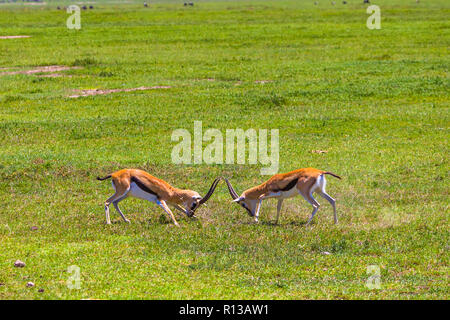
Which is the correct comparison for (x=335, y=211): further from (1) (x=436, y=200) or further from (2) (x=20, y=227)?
(2) (x=20, y=227)

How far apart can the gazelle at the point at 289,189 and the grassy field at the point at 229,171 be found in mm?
285

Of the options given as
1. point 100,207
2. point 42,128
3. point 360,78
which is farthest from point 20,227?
point 360,78

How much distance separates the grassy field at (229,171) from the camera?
918 cm

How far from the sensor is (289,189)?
38.8ft

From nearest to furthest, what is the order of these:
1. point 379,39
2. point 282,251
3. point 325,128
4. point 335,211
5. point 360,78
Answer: point 282,251 → point 335,211 → point 325,128 → point 360,78 → point 379,39

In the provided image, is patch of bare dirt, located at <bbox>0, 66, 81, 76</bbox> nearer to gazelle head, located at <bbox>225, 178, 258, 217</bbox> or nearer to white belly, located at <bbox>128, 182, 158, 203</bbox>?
white belly, located at <bbox>128, 182, 158, 203</bbox>

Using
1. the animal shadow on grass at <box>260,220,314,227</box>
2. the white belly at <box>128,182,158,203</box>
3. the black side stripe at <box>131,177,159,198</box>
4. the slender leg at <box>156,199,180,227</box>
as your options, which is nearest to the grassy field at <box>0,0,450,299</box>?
the animal shadow on grass at <box>260,220,314,227</box>

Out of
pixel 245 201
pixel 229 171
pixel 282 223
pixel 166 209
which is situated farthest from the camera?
pixel 229 171

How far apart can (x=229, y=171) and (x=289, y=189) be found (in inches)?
147

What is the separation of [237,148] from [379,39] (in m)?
27.1

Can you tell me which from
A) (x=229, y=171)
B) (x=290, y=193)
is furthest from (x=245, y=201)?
(x=229, y=171)

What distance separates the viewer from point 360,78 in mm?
27484

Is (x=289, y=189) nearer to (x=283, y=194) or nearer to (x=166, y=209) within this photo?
(x=283, y=194)

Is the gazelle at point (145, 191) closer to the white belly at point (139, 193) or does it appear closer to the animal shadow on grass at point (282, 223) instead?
the white belly at point (139, 193)
